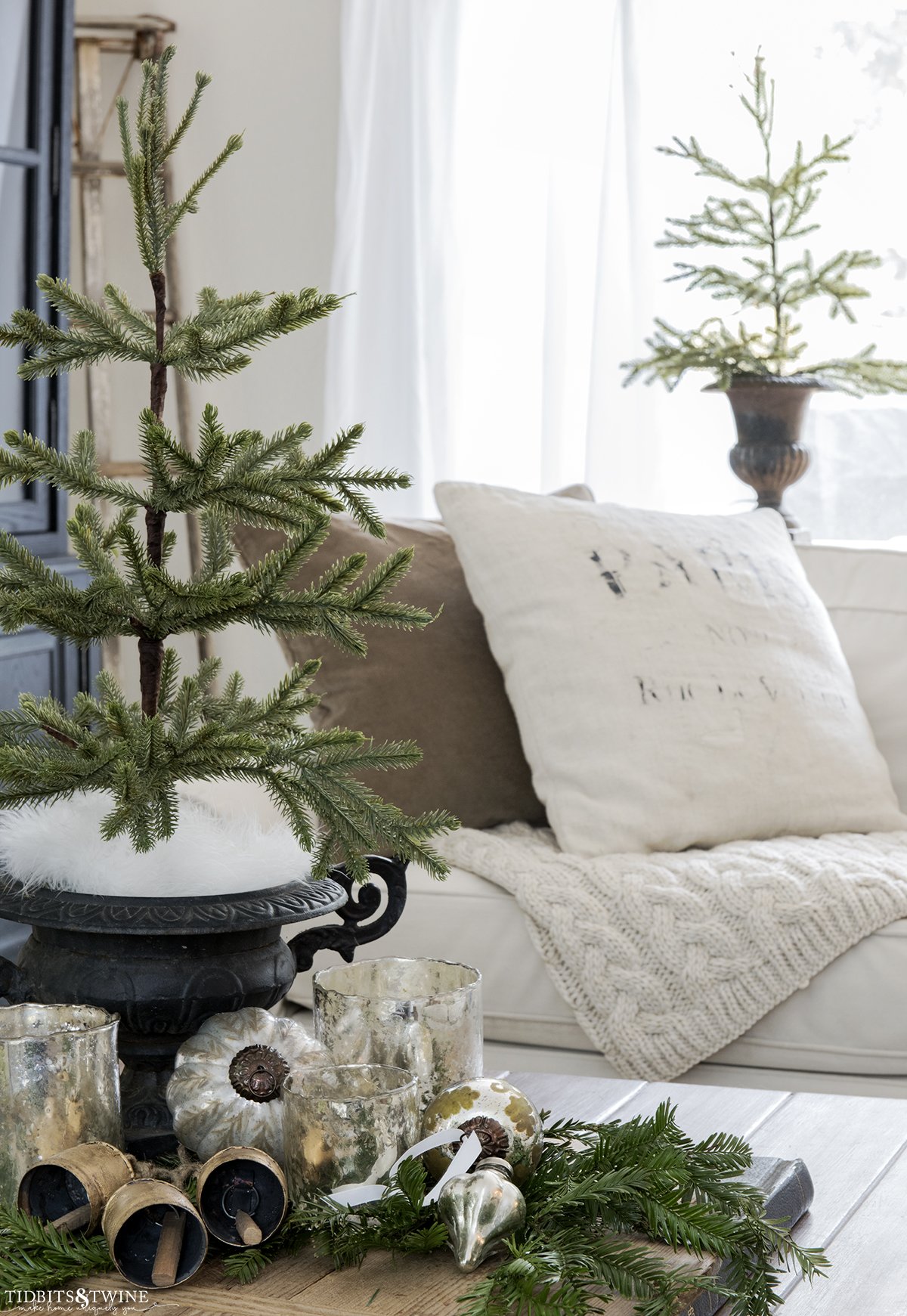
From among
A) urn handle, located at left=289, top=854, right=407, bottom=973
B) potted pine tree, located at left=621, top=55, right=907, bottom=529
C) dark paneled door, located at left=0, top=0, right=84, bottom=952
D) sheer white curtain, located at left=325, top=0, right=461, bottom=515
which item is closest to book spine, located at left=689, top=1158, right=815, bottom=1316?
urn handle, located at left=289, top=854, right=407, bottom=973

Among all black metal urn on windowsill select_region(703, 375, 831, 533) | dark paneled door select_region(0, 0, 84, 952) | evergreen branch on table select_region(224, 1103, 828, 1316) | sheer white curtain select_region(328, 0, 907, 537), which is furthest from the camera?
sheer white curtain select_region(328, 0, 907, 537)

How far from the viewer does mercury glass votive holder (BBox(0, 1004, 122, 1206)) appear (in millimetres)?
607

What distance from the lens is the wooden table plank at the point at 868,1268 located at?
66cm

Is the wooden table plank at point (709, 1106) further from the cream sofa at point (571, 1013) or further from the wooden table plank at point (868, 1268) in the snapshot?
the cream sofa at point (571, 1013)

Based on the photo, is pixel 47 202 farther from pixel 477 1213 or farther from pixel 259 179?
pixel 477 1213

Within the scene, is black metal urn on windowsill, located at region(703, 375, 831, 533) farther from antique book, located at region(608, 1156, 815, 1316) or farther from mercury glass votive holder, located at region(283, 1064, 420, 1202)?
mercury glass votive holder, located at region(283, 1064, 420, 1202)

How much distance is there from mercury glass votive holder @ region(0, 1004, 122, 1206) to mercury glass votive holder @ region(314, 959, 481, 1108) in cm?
12

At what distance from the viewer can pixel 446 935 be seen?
4.97ft

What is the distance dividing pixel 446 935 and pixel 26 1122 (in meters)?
0.93

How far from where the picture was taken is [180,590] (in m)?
0.69

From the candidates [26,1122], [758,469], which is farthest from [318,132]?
[26,1122]

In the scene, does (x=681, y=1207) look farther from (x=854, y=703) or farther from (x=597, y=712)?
(x=854, y=703)

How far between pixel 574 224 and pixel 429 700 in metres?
1.69

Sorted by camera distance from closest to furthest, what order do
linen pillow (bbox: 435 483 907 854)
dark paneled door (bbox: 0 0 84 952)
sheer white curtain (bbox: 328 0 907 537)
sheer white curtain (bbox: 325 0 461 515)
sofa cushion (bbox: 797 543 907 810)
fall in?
linen pillow (bbox: 435 483 907 854), sofa cushion (bbox: 797 543 907 810), dark paneled door (bbox: 0 0 84 952), sheer white curtain (bbox: 328 0 907 537), sheer white curtain (bbox: 325 0 461 515)
